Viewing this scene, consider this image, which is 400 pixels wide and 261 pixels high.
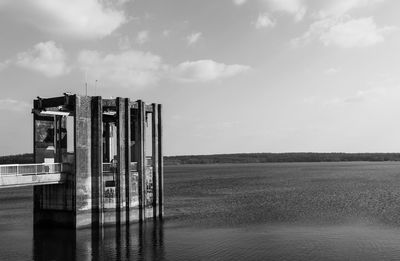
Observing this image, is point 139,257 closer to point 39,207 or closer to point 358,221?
point 39,207

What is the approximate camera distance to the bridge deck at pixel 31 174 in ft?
116

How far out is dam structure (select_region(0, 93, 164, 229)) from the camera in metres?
40.2

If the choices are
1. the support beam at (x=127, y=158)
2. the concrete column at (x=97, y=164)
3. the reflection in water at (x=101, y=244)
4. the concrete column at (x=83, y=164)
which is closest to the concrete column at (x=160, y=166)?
the reflection in water at (x=101, y=244)

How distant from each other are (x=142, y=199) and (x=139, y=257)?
41.8 feet

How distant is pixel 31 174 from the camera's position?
124 feet

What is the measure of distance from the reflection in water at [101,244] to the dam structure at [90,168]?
52.1 inches

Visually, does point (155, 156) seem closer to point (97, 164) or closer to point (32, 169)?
point (97, 164)

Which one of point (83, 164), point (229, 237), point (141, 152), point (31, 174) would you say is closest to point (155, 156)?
point (141, 152)

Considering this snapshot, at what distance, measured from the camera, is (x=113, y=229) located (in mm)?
41188

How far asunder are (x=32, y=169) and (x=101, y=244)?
9.38 meters

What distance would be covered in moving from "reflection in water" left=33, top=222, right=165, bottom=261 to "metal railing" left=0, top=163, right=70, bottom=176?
5.84 m

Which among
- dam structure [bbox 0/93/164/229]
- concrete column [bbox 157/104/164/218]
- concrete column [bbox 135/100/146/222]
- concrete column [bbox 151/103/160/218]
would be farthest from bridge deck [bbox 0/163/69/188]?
concrete column [bbox 157/104/164/218]

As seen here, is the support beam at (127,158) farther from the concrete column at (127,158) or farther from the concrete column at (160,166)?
the concrete column at (160,166)

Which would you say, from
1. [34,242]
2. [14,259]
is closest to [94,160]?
[34,242]
